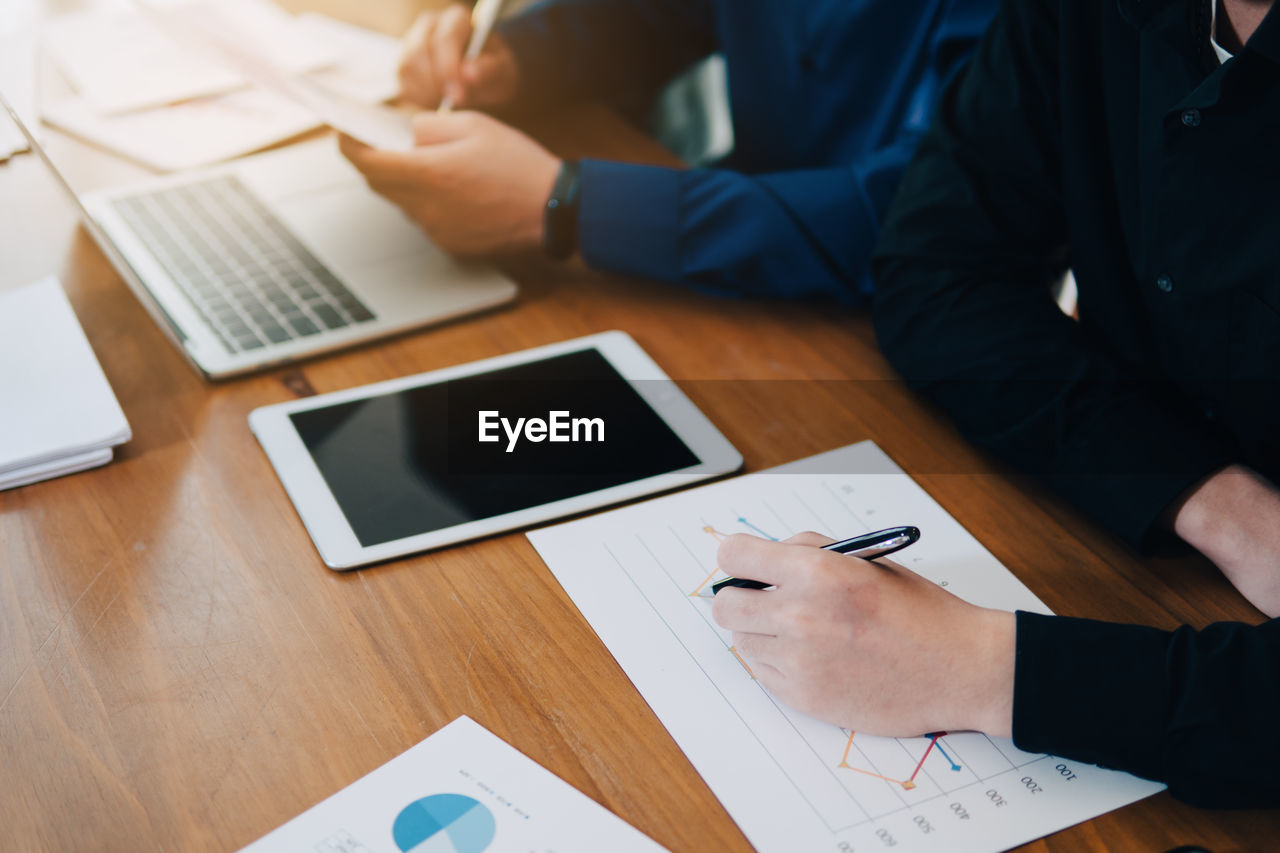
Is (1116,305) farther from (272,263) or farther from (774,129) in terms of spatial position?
(272,263)

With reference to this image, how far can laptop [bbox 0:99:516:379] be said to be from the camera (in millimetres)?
919

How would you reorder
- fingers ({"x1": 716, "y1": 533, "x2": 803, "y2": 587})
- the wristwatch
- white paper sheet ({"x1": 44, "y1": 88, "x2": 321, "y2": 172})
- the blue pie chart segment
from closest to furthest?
the blue pie chart segment → fingers ({"x1": 716, "y1": 533, "x2": 803, "y2": 587}) → the wristwatch → white paper sheet ({"x1": 44, "y1": 88, "x2": 321, "y2": 172})

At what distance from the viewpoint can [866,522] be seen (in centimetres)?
74

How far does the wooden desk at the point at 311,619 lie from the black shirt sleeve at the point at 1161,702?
0.03 m

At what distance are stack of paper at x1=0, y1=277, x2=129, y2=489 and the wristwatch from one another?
1.40 ft

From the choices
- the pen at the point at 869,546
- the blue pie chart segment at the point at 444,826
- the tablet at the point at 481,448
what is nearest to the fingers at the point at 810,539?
the pen at the point at 869,546

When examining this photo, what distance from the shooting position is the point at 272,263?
1.02m

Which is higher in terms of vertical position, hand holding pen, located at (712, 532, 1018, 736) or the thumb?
the thumb

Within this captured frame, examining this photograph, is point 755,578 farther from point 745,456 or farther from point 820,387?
point 820,387

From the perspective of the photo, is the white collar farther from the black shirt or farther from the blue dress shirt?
the blue dress shirt

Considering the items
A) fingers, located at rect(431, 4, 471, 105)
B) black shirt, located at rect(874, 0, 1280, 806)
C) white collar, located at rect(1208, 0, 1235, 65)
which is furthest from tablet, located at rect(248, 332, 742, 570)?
fingers, located at rect(431, 4, 471, 105)

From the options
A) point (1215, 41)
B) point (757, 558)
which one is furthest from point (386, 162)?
point (1215, 41)

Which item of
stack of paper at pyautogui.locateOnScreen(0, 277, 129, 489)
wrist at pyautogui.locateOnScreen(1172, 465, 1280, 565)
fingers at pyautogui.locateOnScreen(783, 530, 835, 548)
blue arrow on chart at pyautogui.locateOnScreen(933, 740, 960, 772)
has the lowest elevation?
stack of paper at pyautogui.locateOnScreen(0, 277, 129, 489)

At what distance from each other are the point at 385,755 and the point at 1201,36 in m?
0.75
